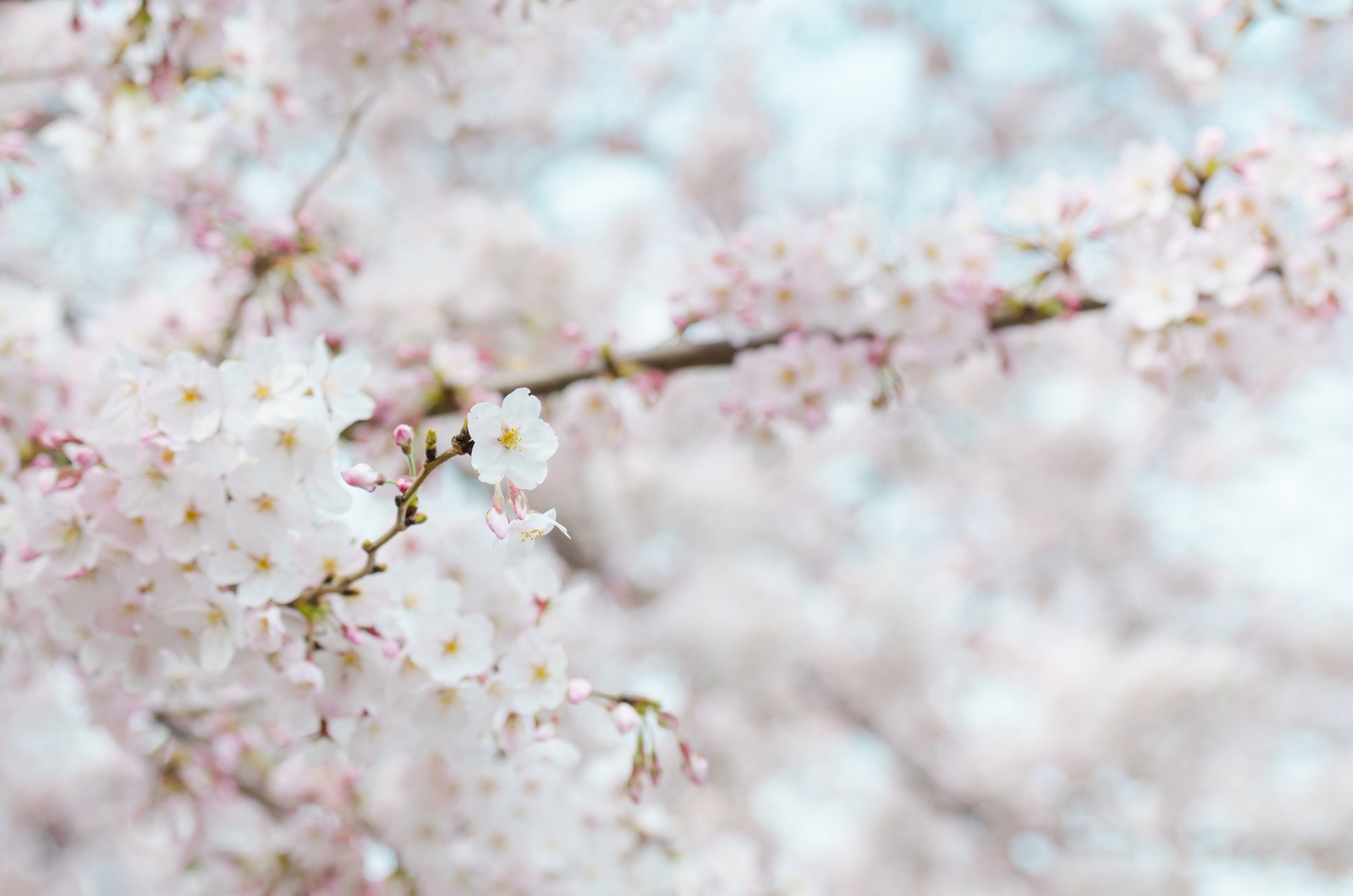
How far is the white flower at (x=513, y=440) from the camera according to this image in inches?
34.7

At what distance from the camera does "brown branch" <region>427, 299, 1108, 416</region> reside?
1775 mm

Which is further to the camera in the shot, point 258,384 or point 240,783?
point 240,783

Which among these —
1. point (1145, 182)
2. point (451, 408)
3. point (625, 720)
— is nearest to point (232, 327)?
point (451, 408)

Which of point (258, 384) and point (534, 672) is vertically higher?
point (258, 384)

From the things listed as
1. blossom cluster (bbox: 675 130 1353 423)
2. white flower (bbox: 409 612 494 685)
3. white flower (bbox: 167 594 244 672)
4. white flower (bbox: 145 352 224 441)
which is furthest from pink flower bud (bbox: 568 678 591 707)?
blossom cluster (bbox: 675 130 1353 423)

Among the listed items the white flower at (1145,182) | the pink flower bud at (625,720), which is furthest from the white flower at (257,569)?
the white flower at (1145,182)

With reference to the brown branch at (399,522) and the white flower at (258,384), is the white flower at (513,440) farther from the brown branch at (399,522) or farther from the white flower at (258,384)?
the white flower at (258,384)

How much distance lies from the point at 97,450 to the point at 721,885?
5.14 feet

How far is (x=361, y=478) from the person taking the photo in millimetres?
975

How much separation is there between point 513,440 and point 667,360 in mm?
926

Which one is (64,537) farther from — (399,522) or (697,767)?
(697,767)

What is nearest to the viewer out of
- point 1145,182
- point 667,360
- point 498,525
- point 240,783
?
point 498,525

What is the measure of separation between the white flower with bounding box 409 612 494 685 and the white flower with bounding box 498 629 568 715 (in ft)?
0.12

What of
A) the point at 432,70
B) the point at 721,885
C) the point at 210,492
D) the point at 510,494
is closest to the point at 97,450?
the point at 210,492
